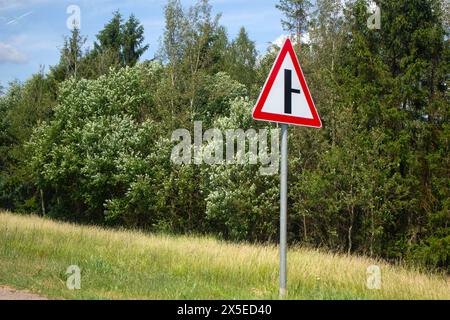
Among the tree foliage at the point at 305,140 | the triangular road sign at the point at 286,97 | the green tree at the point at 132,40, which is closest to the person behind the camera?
the triangular road sign at the point at 286,97

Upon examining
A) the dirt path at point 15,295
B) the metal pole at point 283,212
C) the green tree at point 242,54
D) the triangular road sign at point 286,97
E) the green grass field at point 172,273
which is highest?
the green tree at point 242,54

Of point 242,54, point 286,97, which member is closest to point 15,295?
point 286,97

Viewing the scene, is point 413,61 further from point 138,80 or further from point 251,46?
point 251,46

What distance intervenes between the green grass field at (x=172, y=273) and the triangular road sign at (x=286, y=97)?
2563 mm

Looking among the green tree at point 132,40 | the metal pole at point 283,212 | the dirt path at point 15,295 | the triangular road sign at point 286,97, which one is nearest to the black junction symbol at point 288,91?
the triangular road sign at point 286,97

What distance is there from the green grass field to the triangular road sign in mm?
2563

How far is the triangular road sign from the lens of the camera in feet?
22.1

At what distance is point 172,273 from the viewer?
408 inches

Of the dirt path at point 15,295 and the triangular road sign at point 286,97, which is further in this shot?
the dirt path at point 15,295

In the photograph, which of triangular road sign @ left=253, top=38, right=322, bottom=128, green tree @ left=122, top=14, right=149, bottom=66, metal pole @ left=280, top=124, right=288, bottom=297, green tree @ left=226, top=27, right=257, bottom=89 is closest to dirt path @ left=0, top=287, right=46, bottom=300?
metal pole @ left=280, top=124, right=288, bottom=297

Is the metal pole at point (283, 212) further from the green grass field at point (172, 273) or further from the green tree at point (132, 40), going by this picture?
the green tree at point (132, 40)

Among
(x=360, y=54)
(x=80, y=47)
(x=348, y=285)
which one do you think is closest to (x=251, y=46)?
(x=80, y=47)

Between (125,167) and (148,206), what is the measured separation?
256 cm

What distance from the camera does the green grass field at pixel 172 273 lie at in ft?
26.2
